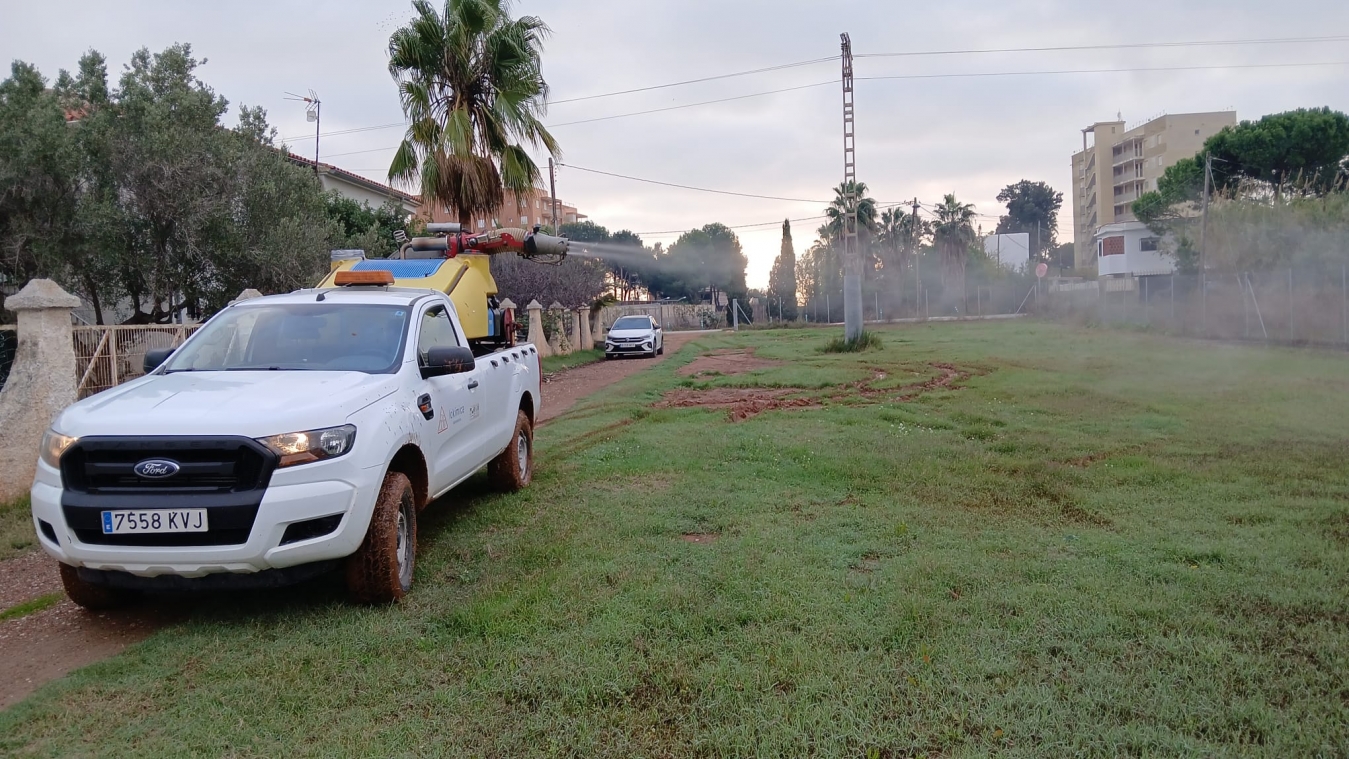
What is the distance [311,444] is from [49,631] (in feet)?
6.09

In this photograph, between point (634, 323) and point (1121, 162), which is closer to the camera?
point (634, 323)

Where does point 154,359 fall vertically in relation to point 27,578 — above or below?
above

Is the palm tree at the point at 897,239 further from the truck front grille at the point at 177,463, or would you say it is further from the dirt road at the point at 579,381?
the truck front grille at the point at 177,463

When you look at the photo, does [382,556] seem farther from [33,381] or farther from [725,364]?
[725,364]

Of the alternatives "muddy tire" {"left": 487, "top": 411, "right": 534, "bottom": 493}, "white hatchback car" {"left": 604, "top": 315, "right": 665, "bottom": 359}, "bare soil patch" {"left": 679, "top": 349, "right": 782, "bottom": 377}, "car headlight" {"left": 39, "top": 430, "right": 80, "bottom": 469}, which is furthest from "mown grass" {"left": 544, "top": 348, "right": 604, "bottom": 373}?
"car headlight" {"left": 39, "top": 430, "right": 80, "bottom": 469}

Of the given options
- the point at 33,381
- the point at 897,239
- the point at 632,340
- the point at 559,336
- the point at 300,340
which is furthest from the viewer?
the point at 897,239

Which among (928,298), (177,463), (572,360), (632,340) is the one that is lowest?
(572,360)

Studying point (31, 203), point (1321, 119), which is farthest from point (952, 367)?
point (1321, 119)

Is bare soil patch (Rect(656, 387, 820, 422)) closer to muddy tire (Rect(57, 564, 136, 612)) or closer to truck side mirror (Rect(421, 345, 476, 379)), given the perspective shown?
truck side mirror (Rect(421, 345, 476, 379))

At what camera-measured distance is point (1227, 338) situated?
2414 centimetres

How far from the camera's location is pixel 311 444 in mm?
4297

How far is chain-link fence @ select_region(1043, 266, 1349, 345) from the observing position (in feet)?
68.7

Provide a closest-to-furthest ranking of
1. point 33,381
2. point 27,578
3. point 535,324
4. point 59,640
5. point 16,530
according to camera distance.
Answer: point 59,640 → point 27,578 → point 16,530 → point 33,381 → point 535,324

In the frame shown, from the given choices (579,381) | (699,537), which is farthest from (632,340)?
(699,537)
